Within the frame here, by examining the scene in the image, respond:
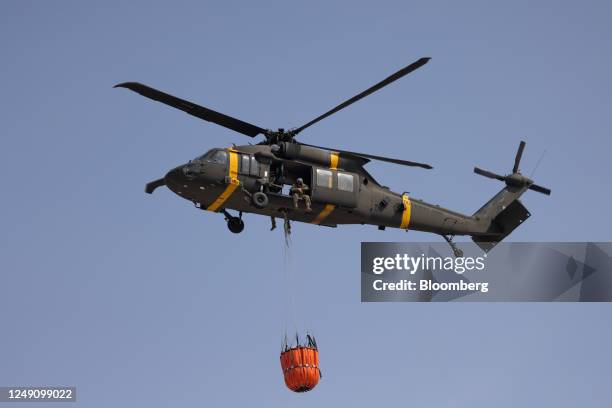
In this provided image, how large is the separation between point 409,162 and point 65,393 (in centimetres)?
1304

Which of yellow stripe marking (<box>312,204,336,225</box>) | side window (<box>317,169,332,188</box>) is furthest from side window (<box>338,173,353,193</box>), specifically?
yellow stripe marking (<box>312,204,336,225</box>)

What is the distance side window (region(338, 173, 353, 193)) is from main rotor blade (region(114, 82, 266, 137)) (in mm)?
2903

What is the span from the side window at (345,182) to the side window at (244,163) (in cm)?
303

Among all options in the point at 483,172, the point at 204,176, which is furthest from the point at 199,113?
the point at 483,172

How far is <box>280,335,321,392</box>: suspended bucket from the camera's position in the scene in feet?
105

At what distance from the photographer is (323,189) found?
3462cm

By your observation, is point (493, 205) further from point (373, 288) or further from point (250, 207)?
point (250, 207)

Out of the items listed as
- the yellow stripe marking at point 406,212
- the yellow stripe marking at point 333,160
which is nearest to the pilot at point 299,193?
the yellow stripe marking at point 333,160

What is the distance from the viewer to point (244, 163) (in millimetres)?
33938

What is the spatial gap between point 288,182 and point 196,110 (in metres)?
3.62

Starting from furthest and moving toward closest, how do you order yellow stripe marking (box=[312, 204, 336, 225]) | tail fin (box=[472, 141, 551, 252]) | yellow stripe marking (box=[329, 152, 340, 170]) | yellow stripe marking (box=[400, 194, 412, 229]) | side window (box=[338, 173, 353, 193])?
tail fin (box=[472, 141, 551, 252]) < yellow stripe marking (box=[400, 194, 412, 229]) < yellow stripe marking (box=[329, 152, 340, 170]) < side window (box=[338, 173, 353, 193]) < yellow stripe marking (box=[312, 204, 336, 225])

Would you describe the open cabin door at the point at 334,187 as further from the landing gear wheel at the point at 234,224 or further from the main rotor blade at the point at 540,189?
the main rotor blade at the point at 540,189

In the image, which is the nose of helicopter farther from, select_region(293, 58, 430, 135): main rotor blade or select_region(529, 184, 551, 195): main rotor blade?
select_region(529, 184, 551, 195): main rotor blade

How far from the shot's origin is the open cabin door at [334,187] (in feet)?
113
